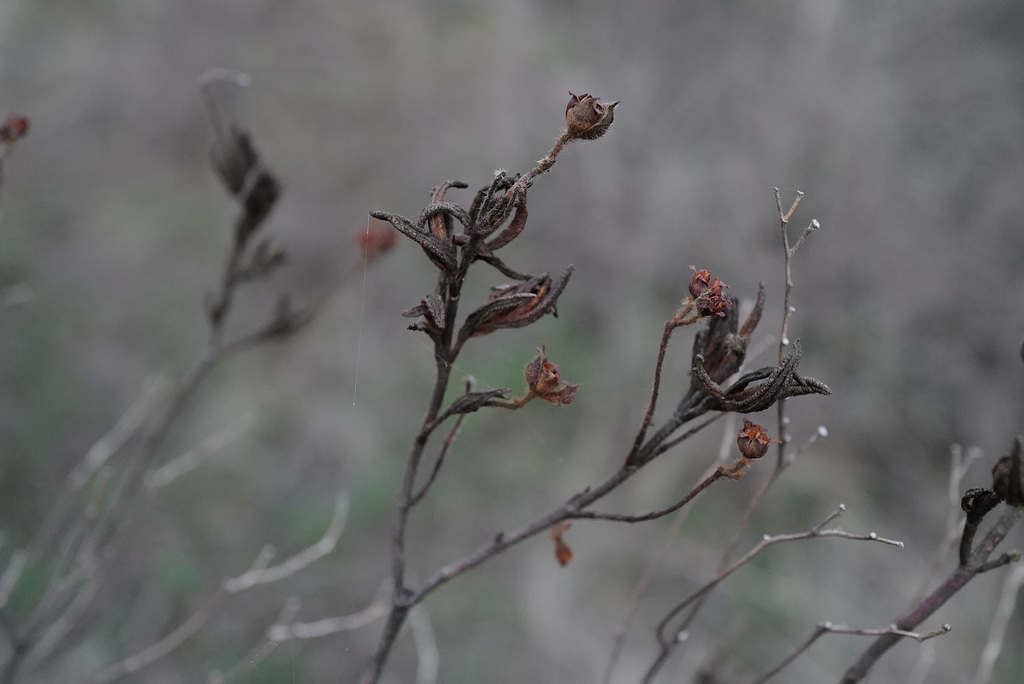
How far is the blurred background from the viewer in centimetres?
375

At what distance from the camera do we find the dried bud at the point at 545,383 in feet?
2.56

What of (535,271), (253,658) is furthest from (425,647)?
(535,271)

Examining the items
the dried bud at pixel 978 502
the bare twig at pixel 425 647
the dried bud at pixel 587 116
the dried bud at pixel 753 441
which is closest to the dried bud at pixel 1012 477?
the dried bud at pixel 978 502

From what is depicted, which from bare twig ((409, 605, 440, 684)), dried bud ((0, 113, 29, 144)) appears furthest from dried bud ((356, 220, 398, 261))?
bare twig ((409, 605, 440, 684))

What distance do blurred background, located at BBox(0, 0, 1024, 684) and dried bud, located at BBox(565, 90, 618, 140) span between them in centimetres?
277

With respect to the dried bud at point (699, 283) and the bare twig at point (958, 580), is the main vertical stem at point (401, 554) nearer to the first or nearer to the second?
the dried bud at point (699, 283)

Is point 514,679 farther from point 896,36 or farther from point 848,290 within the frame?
point 896,36

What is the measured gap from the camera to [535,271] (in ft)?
16.4

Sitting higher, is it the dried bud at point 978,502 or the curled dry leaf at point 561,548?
the dried bud at point 978,502

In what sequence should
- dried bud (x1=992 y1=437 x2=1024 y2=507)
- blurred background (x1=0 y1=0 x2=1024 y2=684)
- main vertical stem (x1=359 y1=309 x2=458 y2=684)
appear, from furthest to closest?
blurred background (x1=0 y1=0 x2=1024 y2=684) → main vertical stem (x1=359 y1=309 x2=458 y2=684) → dried bud (x1=992 y1=437 x2=1024 y2=507)

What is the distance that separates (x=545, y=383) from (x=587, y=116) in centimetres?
26

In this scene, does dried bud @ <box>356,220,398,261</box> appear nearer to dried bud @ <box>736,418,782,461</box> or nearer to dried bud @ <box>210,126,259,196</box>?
dried bud @ <box>210,126,259,196</box>

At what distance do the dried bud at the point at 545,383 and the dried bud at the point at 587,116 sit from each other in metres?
0.22

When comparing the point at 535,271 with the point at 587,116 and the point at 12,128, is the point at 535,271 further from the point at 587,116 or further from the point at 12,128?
the point at 587,116
